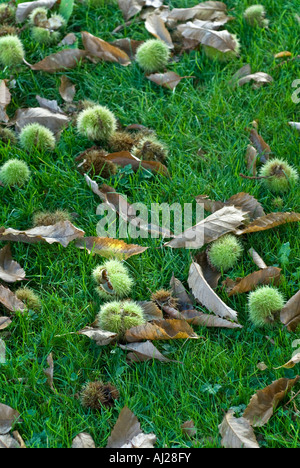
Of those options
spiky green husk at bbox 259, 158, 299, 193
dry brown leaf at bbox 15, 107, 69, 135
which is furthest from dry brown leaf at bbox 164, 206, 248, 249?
dry brown leaf at bbox 15, 107, 69, 135

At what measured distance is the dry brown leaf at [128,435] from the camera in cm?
217

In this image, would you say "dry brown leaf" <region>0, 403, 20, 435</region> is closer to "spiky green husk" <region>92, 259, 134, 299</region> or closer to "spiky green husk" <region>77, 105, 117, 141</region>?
"spiky green husk" <region>92, 259, 134, 299</region>

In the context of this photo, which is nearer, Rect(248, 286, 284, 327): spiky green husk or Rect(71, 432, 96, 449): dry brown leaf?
Rect(71, 432, 96, 449): dry brown leaf

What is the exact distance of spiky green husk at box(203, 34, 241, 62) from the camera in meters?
3.87

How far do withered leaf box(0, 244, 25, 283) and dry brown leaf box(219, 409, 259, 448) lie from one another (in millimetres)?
1166

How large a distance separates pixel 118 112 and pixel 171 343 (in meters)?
1.66

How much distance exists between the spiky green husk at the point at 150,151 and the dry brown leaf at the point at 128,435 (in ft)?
4.87

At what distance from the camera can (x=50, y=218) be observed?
118 inches

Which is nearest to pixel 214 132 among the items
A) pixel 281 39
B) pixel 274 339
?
pixel 281 39

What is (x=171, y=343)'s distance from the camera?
251 centimetres

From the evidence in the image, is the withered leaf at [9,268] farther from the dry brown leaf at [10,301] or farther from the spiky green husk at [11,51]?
the spiky green husk at [11,51]

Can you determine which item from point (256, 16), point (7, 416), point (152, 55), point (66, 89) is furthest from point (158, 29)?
point (7, 416)

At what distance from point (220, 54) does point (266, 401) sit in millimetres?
2401
